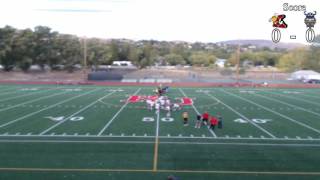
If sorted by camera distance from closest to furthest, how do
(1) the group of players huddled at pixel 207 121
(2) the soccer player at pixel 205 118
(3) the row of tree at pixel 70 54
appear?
1. (1) the group of players huddled at pixel 207 121
2. (2) the soccer player at pixel 205 118
3. (3) the row of tree at pixel 70 54

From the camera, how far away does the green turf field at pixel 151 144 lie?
11.1m

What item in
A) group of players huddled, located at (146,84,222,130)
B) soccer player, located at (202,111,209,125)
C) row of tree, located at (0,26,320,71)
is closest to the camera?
group of players huddled, located at (146,84,222,130)

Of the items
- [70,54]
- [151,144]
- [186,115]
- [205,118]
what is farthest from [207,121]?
[70,54]

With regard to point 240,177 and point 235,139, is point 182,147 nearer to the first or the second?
point 235,139

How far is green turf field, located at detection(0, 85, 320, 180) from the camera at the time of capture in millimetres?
11133

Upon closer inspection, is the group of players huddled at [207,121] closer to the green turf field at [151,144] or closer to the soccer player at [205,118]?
the soccer player at [205,118]

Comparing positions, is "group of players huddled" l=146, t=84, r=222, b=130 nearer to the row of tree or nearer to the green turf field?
the green turf field

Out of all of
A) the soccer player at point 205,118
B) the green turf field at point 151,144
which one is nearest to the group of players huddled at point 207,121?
the soccer player at point 205,118

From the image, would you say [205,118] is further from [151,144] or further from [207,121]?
[151,144]

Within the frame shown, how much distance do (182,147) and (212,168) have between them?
2595 mm

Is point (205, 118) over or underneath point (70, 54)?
underneath

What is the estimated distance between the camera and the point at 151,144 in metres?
14.4

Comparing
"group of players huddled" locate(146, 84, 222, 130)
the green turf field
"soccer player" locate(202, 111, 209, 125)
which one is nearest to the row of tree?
"group of players huddled" locate(146, 84, 222, 130)

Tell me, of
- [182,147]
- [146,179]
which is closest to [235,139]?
[182,147]
